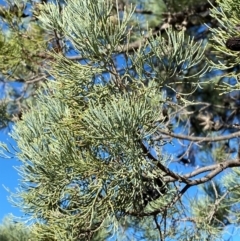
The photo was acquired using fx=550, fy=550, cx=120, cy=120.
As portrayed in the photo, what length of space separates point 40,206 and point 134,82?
0.24m

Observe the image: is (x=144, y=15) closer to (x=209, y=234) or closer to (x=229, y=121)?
(x=229, y=121)

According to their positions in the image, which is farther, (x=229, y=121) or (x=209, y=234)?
(x=229, y=121)

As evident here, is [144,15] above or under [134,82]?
above

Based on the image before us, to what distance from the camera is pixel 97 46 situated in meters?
0.78

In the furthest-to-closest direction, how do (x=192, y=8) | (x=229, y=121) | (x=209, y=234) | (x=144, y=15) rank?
(x=229, y=121) < (x=144, y=15) < (x=192, y=8) < (x=209, y=234)

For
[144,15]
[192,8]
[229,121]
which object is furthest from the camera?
[229,121]

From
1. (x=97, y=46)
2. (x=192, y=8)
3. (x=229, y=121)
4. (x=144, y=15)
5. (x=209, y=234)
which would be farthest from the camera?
(x=229, y=121)

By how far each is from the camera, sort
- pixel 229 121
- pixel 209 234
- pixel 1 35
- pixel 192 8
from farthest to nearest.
→ pixel 229 121, pixel 192 8, pixel 1 35, pixel 209 234

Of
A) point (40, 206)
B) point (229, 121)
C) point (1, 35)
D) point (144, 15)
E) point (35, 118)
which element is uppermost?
point (144, 15)

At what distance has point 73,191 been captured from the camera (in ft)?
2.67

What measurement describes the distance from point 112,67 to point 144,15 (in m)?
1.37

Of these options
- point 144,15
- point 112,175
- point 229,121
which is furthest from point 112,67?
point 229,121

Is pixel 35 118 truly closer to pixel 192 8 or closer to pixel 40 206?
pixel 40 206

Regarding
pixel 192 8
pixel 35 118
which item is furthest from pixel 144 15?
pixel 35 118
